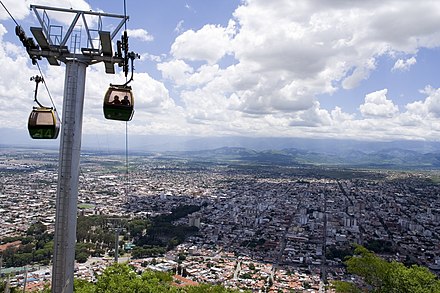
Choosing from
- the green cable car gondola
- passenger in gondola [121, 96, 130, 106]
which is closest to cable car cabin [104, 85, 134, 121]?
passenger in gondola [121, 96, 130, 106]

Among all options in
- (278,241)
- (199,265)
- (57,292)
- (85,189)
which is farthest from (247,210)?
(57,292)

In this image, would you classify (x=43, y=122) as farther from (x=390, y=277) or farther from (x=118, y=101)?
(x=390, y=277)

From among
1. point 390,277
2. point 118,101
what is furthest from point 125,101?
point 390,277

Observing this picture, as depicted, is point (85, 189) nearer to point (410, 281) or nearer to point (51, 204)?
point (51, 204)

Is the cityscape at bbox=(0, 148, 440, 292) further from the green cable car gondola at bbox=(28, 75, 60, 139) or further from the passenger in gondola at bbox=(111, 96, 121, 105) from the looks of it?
the passenger in gondola at bbox=(111, 96, 121, 105)

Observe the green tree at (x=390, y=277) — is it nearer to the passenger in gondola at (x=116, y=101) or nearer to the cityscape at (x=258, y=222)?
the passenger in gondola at (x=116, y=101)

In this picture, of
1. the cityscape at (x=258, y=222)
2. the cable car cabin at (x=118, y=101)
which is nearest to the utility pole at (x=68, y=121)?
the cable car cabin at (x=118, y=101)
